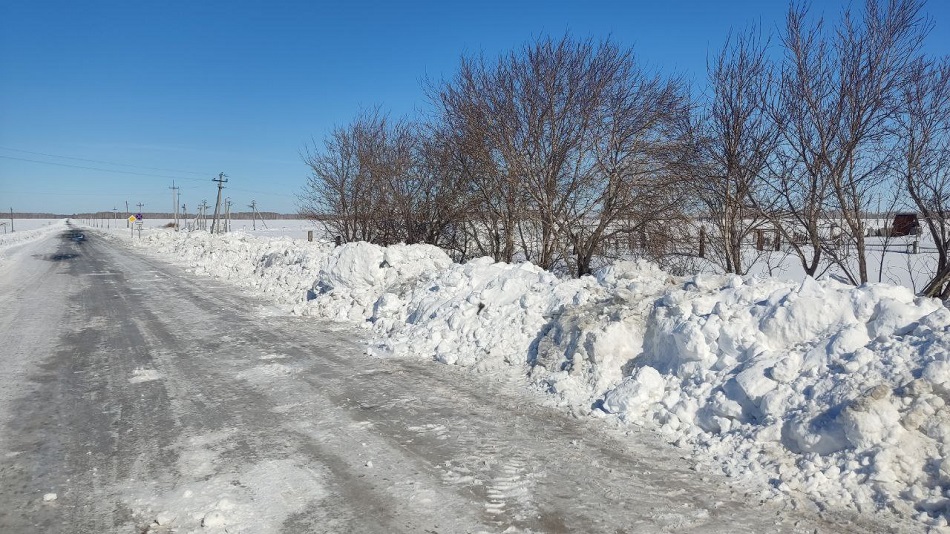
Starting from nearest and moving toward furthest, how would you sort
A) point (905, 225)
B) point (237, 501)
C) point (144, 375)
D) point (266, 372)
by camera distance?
point (237, 501) < point (144, 375) < point (266, 372) < point (905, 225)

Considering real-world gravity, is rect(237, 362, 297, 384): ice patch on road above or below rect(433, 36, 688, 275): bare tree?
below

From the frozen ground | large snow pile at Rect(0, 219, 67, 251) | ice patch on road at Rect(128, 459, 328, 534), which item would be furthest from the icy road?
large snow pile at Rect(0, 219, 67, 251)

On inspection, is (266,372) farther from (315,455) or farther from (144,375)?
(315,455)

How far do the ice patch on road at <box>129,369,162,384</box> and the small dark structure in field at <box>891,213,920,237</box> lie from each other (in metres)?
9.94

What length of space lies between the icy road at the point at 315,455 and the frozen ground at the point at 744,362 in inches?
14.8

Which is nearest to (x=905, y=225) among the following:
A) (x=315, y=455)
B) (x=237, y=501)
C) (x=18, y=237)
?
(x=315, y=455)

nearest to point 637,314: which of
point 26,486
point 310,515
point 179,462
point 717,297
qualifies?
point 717,297

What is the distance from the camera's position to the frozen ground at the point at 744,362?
404 cm

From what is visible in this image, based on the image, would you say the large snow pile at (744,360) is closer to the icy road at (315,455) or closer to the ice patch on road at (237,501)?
the icy road at (315,455)

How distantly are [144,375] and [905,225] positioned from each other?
1022 centimetres

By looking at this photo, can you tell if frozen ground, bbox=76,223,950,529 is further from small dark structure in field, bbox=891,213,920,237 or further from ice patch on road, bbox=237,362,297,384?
small dark structure in field, bbox=891,213,920,237

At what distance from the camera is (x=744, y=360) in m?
5.50

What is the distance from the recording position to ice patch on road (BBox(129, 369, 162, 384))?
6.72 metres

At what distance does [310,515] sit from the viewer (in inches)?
148
